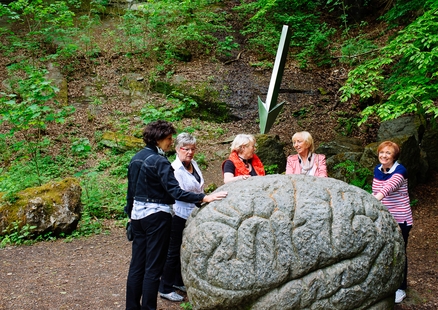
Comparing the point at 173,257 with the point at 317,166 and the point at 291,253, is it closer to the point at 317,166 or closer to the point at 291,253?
the point at 291,253

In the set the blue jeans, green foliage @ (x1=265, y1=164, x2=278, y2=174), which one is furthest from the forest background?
the blue jeans

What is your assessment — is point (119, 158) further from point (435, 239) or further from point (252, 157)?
point (435, 239)

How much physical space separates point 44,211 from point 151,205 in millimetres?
3339

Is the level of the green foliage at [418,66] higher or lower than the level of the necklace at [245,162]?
higher

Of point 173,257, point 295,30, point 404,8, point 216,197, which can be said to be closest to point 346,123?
point 404,8

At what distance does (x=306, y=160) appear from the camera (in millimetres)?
4035

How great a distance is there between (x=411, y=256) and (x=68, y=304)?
14.5 ft

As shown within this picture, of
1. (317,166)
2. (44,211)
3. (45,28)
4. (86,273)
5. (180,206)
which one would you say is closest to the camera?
(180,206)

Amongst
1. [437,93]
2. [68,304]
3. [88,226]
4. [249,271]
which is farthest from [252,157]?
[88,226]

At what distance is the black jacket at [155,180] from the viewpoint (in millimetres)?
3178

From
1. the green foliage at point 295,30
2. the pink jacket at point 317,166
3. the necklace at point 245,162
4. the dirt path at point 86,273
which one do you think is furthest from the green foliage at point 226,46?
the necklace at point 245,162

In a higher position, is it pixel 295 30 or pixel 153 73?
pixel 295 30

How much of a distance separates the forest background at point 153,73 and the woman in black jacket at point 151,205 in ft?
9.92

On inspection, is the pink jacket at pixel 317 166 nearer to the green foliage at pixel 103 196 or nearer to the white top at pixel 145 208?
the white top at pixel 145 208
